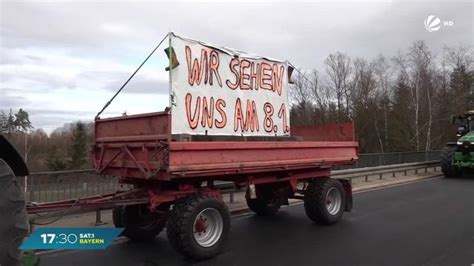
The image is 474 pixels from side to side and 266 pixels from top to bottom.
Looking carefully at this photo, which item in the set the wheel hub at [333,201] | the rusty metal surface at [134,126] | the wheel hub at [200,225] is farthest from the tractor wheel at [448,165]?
the rusty metal surface at [134,126]

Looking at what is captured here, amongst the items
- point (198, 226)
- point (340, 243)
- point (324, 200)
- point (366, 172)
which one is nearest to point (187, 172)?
point (198, 226)

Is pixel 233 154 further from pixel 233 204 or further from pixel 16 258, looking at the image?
pixel 233 204

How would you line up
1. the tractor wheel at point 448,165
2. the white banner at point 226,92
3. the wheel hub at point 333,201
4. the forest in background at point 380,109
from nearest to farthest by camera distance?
the white banner at point 226,92 → the wheel hub at point 333,201 → the tractor wheel at point 448,165 → the forest in background at point 380,109

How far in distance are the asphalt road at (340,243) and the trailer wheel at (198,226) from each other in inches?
7.6

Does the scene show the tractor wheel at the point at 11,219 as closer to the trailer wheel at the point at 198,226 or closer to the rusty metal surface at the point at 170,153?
the rusty metal surface at the point at 170,153

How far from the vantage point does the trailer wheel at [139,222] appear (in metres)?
7.31

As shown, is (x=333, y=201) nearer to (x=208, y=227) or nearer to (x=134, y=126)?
(x=208, y=227)

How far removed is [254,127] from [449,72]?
4779cm

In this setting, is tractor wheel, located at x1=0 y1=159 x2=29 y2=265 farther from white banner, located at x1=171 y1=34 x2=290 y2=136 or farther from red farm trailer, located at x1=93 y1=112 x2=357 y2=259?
white banner, located at x1=171 y1=34 x2=290 y2=136

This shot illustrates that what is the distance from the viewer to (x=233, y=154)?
6.82 meters

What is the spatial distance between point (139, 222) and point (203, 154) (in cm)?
194

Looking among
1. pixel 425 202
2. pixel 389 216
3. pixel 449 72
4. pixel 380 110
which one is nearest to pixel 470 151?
pixel 425 202

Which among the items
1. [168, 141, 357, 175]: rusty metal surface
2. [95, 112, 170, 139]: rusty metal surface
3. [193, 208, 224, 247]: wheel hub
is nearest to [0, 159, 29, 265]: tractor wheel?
[168, 141, 357, 175]: rusty metal surface

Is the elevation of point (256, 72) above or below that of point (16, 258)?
above
